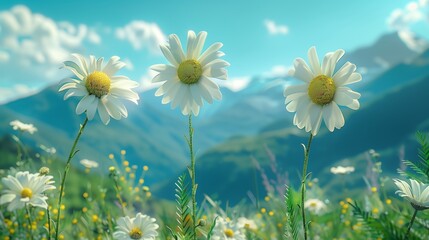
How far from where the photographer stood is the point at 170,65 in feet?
9.03

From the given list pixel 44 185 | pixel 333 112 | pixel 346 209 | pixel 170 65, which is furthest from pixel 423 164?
pixel 346 209

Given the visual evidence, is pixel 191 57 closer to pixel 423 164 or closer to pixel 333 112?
pixel 333 112

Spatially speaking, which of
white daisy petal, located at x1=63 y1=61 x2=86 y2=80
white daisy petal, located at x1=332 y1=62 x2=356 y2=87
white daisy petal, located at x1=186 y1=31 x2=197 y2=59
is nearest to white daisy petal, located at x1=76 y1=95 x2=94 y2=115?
white daisy petal, located at x1=63 y1=61 x2=86 y2=80

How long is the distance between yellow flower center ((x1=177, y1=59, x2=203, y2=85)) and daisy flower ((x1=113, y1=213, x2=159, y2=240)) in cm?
135

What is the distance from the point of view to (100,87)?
2664mm

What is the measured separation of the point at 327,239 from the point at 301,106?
2.60 m

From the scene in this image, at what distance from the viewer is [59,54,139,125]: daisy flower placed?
2.60 metres

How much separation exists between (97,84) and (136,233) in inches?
56.0

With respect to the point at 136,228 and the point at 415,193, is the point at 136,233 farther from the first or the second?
the point at 415,193

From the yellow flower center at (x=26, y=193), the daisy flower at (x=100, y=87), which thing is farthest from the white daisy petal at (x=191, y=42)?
the yellow flower center at (x=26, y=193)

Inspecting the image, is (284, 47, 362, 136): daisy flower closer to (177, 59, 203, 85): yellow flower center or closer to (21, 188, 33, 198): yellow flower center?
(177, 59, 203, 85): yellow flower center

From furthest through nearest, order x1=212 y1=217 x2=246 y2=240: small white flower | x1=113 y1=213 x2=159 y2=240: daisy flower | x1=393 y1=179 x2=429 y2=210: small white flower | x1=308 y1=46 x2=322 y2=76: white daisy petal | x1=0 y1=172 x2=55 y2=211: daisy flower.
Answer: x1=212 y1=217 x2=246 y2=240: small white flower
x1=113 y1=213 x2=159 y2=240: daisy flower
x1=0 y1=172 x2=55 y2=211: daisy flower
x1=393 y1=179 x2=429 y2=210: small white flower
x1=308 y1=46 x2=322 y2=76: white daisy petal

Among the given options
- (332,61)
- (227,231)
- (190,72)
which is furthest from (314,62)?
(227,231)

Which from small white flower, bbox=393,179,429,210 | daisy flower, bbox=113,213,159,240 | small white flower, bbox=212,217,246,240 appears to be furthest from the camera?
small white flower, bbox=212,217,246,240
